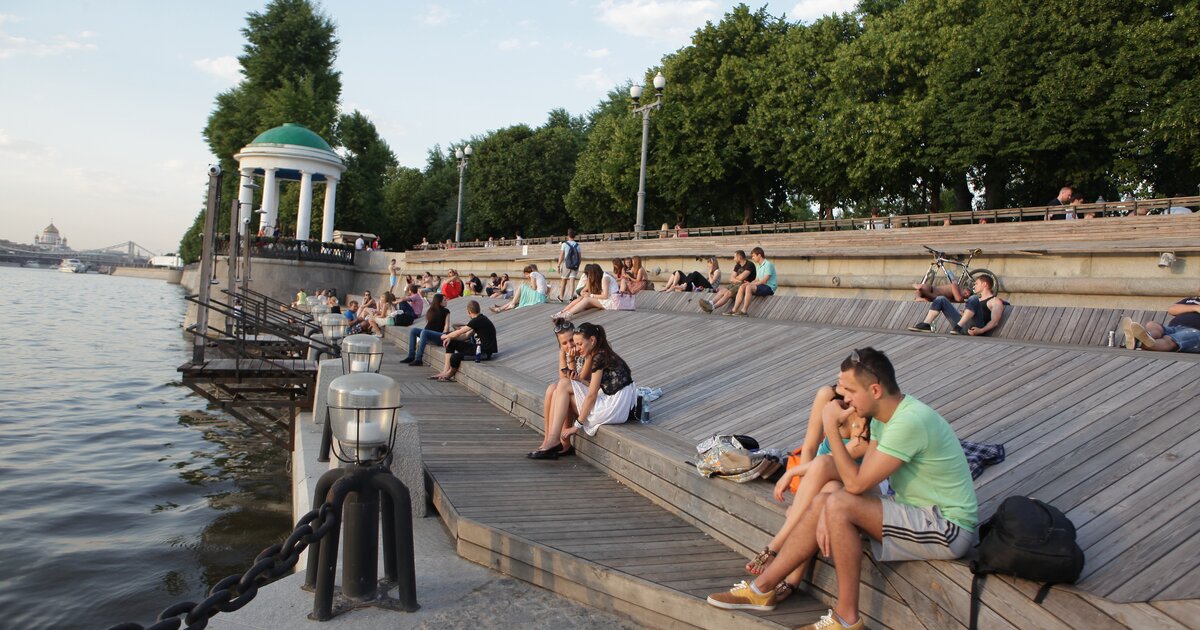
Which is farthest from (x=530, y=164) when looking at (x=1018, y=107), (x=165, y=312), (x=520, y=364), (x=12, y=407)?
(x=520, y=364)

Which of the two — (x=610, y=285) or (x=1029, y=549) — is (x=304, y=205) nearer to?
(x=610, y=285)

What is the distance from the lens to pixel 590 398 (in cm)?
723

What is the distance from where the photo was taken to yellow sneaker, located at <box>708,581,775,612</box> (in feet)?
13.6

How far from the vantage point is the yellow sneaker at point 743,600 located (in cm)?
415

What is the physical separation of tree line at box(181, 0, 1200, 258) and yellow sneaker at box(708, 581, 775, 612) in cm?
2486

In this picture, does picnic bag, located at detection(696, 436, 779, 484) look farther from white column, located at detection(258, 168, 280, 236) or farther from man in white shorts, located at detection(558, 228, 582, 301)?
white column, located at detection(258, 168, 280, 236)

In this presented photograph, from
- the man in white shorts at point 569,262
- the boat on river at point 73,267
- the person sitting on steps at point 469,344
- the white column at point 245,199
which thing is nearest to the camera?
the person sitting on steps at point 469,344

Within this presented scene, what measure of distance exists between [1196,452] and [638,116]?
38.8 meters

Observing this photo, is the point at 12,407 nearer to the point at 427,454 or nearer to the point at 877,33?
the point at 427,454

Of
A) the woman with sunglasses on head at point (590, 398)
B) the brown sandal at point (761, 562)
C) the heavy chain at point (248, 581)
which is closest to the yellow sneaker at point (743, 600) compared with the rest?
the brown sandal at point (761, 562)

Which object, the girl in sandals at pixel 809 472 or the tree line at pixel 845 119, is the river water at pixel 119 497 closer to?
the girl in sandals at pixel 809 472

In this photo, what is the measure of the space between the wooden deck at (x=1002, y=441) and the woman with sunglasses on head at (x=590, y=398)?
0.20m

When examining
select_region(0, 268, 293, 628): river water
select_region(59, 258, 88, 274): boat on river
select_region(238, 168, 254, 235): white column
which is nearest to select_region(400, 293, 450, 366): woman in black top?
select_region(0, 268, 293, 628): river water

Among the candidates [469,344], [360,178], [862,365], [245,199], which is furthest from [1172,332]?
[360,178]
